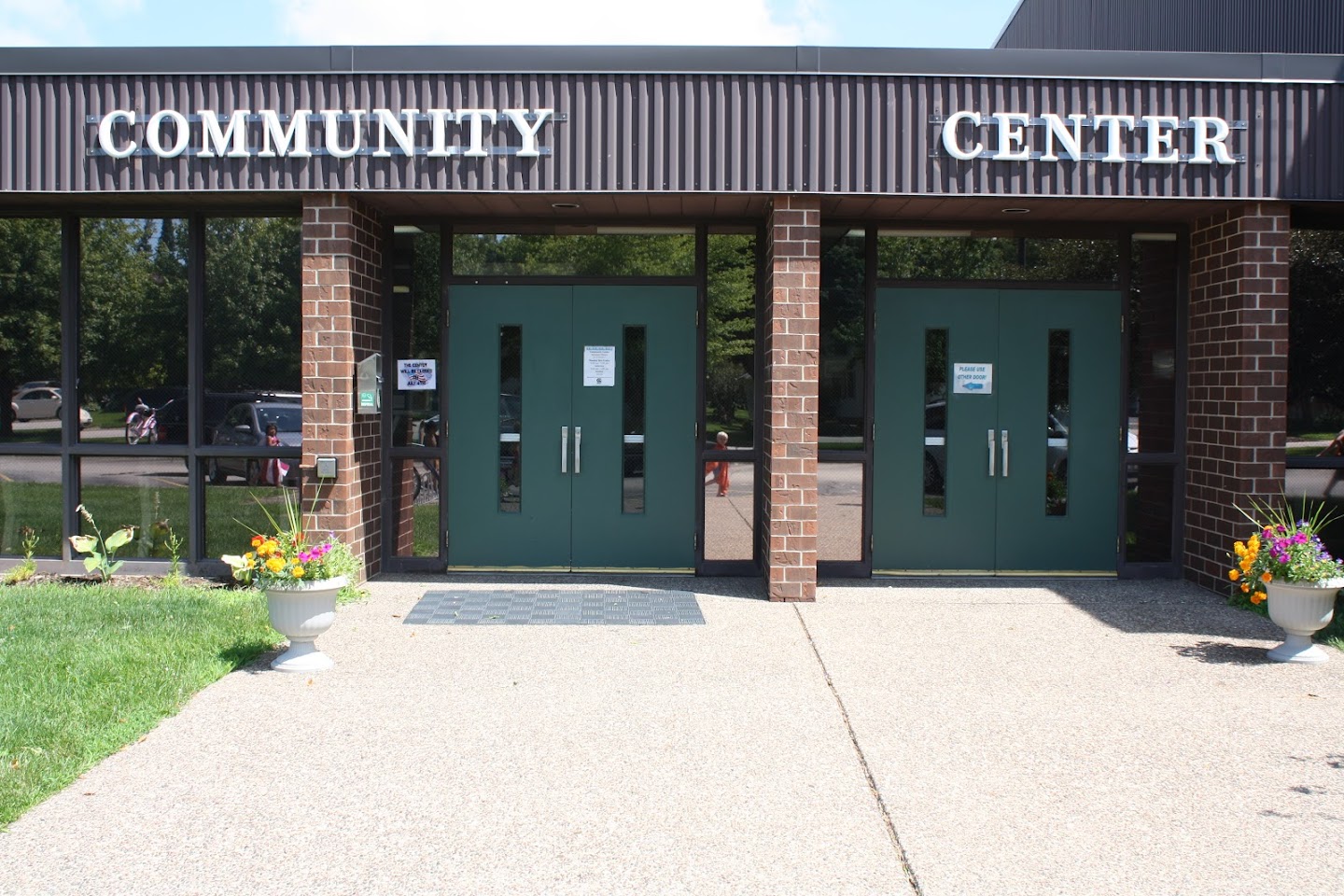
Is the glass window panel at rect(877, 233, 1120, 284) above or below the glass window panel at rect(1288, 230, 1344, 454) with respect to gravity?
above

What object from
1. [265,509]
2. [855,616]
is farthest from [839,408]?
[265,509]

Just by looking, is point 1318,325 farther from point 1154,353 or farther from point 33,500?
point 33,500

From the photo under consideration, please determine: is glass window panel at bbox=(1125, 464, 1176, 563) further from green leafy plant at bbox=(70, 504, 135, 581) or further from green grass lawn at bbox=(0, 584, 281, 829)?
green leafy plant at bbox=(70, 504, 135, 581)

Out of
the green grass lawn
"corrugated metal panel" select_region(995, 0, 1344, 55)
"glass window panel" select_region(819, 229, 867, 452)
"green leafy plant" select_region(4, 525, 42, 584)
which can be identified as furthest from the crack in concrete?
"corrugated metal panel" select_region(995, 0, 1344, 55)

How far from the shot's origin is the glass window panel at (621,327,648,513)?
10.3 m

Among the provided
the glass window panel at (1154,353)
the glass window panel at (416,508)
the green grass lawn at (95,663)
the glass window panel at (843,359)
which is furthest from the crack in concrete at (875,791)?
the glass window panel at (1154,353)

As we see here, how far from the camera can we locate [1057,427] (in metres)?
10.4

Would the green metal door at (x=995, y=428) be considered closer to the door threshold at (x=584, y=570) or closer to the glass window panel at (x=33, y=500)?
the door threshold at (x=584, y=570)

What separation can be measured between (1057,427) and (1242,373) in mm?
1569

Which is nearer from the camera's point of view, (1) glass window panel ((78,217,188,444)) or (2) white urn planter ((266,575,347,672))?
(2) white urn planter ((266,575,347,672))

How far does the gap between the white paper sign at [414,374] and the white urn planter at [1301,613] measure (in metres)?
6.64

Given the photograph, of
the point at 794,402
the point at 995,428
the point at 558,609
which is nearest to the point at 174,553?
the point at 558,609

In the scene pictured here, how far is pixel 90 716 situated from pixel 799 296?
5673 mm

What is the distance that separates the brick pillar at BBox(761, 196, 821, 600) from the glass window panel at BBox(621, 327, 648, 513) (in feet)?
4.78
